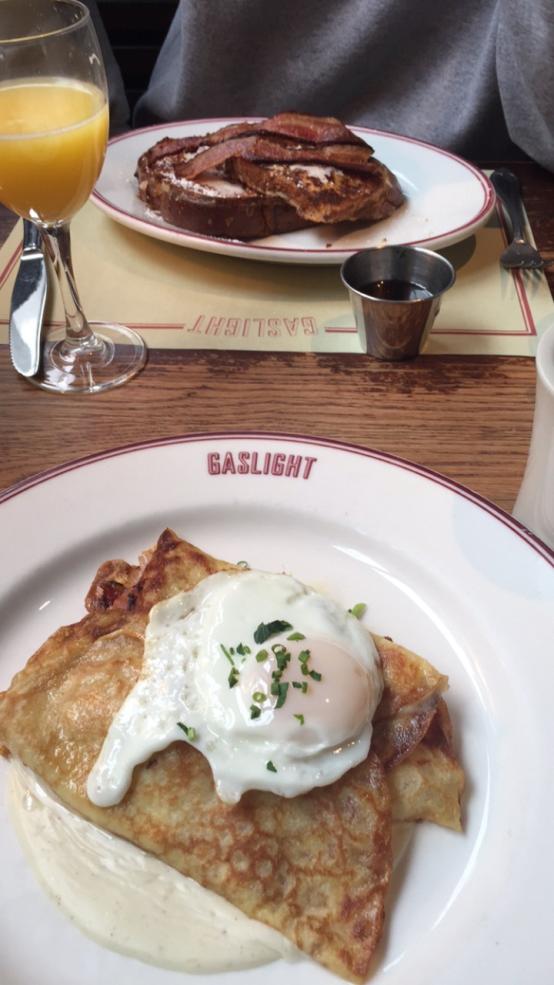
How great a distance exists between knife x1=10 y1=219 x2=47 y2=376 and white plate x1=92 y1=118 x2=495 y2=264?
31 centimetres

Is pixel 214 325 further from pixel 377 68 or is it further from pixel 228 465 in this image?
pixel 377 68

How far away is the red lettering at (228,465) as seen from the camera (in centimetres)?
175

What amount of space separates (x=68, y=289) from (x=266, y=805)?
1637mm

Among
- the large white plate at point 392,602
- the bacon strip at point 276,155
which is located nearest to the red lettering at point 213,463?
the large white plate at point 392,602

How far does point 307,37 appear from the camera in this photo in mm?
3508

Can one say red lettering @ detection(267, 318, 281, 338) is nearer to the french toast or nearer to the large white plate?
the french toast

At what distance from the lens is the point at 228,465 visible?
176 centimetres

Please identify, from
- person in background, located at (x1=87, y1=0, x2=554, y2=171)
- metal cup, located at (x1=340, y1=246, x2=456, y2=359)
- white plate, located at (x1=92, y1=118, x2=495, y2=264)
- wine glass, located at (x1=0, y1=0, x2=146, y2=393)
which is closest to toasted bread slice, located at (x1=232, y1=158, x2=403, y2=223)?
white plate, located at (x1=92, y1=118, x2=495, y2=264)

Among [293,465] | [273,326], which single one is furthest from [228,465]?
[273,326]

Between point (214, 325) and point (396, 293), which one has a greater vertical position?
point (396, 293)

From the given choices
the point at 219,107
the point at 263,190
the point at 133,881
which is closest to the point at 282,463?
the point at 133,881

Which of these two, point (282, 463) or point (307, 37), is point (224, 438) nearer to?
point (282, 463)

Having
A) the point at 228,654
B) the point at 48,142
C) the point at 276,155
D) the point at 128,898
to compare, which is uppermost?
the point at 48,142

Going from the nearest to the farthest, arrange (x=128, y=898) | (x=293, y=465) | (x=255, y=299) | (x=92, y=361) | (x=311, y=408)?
(x=128, y=898) < (x=293, y=465) < (x=311, y=408) < (x=92, y=361) < (x=255, y=299)
